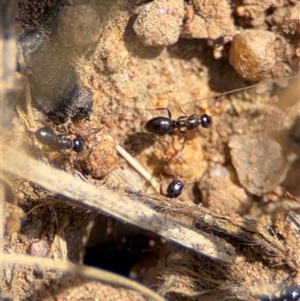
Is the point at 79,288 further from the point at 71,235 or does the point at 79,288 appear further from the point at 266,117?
the point at 266,117

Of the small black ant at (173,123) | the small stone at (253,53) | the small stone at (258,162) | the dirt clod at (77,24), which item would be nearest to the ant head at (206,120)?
the small black ant at (173,123)

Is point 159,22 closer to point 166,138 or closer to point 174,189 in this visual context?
point 166,138

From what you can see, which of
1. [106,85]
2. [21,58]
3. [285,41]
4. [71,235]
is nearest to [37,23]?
[21,58]

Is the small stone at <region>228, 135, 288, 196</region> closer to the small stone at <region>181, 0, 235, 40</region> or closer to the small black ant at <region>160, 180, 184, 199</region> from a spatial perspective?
the small black ant at <region>160, 180, 184, 199</region>

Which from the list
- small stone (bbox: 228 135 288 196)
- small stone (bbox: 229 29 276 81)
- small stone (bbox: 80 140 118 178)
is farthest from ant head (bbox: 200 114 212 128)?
small stone (bbox: 80 140 118 178)

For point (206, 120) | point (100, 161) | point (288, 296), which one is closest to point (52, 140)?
point (100, 161)

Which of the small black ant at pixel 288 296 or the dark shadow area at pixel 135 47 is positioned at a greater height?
the dark shadow area at pixel 135 47

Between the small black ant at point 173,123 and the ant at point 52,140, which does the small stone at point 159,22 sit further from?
the ant at point 52,140
